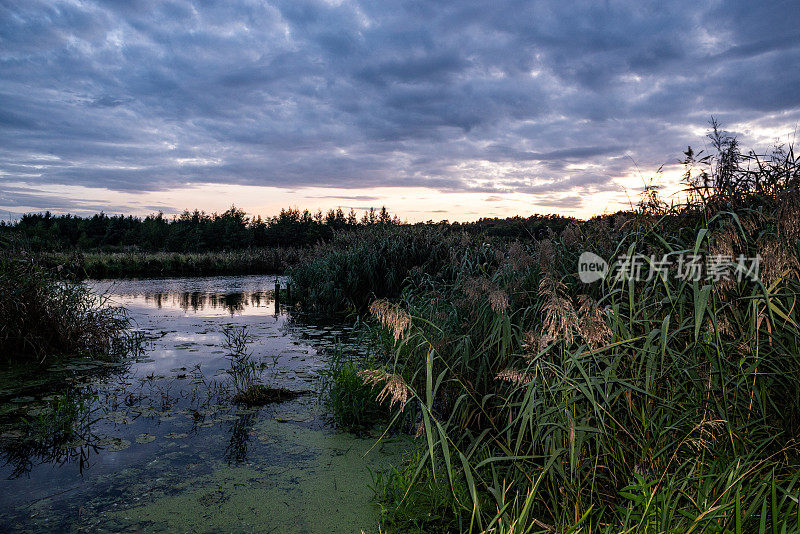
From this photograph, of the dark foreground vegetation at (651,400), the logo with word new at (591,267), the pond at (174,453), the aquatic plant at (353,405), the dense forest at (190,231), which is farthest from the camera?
the dense forest at (190,231)

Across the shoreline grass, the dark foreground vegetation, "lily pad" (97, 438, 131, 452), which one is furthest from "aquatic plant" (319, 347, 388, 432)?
the shoreline grass

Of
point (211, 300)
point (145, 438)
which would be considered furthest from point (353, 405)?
point (211, 300)

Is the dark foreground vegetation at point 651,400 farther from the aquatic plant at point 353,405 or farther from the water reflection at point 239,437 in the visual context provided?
the water reflection at point 239,437

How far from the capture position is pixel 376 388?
14.1 feet

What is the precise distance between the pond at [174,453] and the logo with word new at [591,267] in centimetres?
186

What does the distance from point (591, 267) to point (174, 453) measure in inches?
132

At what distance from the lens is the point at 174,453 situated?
3.57m

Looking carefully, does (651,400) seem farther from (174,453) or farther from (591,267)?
(174,453)

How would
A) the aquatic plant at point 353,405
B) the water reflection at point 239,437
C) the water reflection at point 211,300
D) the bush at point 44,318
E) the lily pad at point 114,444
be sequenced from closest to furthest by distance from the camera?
the water reflection at point 239,437
the lily pad at point 114,444
the aquatic plant at point 353,405
the bush at point 44,318
the water reflection at point 211,300

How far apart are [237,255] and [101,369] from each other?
22.3 meters

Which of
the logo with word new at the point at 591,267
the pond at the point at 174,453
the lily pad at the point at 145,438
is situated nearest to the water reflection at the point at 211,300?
the pond at the point at 174,453

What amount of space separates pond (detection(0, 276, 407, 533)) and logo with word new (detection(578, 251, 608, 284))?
186 cm

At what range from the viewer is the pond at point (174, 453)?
8.98ft

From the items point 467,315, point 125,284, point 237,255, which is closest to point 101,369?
point 467,315
